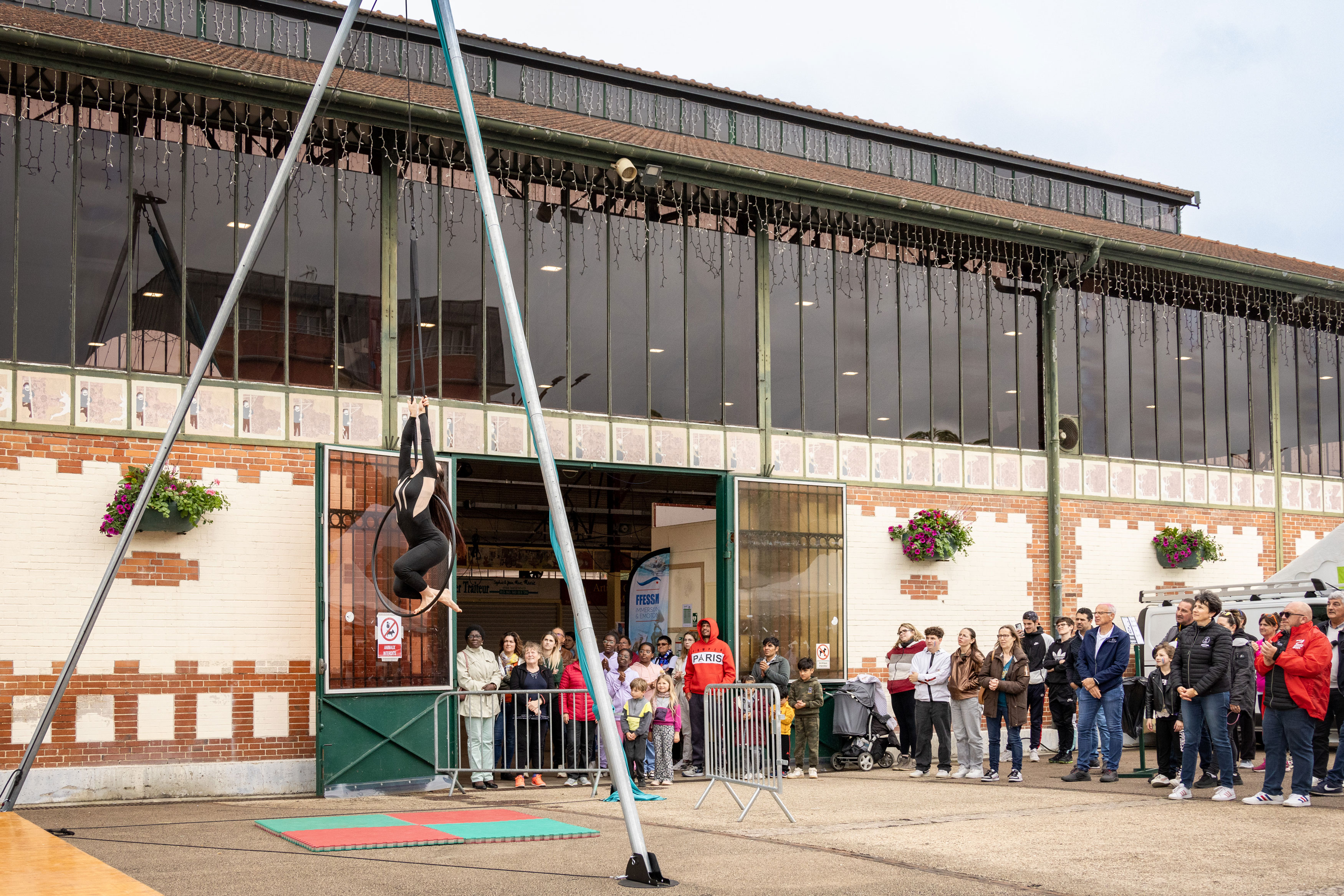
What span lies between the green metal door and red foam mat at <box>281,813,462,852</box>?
3190 mm

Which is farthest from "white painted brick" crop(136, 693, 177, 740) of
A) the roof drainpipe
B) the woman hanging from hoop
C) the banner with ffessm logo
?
the roof drainpipe

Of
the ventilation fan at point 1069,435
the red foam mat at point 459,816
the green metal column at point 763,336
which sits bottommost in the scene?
the red foam mat at point 459,816

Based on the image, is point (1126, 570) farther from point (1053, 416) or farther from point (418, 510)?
point (418, 510)

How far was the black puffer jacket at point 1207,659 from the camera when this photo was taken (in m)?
10.6

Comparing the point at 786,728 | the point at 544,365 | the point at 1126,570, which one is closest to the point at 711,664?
the point at 786,728

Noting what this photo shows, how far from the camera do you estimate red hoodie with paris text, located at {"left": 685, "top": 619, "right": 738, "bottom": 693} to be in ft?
46.0

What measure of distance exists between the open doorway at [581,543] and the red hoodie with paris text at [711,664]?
1850mm

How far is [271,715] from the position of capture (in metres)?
12.7

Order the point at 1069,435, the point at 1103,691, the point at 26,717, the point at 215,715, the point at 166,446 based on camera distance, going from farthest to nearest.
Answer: the point at 1069,435 < the point at 1103,691 < the point at 215,715 < the point at 26,717 < the point at 166,446

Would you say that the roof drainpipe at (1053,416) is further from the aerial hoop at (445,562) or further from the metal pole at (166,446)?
the metal pole at (166,446)

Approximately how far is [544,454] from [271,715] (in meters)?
6.32

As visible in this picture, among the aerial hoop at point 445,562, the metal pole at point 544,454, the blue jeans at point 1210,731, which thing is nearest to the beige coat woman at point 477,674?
the aerial hoop at point 445,562

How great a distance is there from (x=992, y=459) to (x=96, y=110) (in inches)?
454

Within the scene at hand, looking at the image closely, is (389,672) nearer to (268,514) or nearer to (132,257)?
(268,514)
